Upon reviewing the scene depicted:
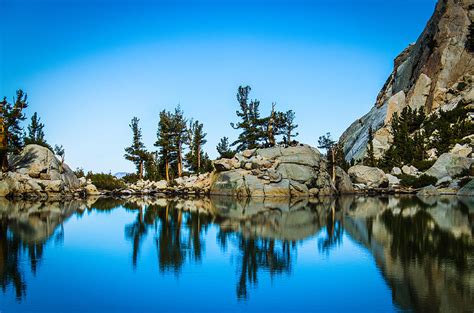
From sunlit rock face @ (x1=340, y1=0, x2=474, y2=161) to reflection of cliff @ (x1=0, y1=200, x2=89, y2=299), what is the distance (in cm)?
6707

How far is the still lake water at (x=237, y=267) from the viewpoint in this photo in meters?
9.12

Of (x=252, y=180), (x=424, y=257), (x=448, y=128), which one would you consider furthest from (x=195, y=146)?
(x=424, y=257)

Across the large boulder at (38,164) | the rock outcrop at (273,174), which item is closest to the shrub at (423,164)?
the rock outcrop at (273,174)

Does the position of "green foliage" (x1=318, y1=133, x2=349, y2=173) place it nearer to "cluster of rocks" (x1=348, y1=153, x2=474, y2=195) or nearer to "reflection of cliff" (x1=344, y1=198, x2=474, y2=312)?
"cluster of rocks" (x1=348, y1=153, x2=474, y2=195)

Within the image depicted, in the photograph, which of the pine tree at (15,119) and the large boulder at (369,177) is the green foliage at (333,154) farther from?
the pine tree at (15,119)

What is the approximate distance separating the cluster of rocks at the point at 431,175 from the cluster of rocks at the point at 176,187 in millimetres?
18957

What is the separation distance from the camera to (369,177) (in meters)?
61.5

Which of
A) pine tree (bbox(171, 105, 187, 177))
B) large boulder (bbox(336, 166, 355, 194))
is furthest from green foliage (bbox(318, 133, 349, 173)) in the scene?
pine tree (bbox(171, 105, 187, 177))

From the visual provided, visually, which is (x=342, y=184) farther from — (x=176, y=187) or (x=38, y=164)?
(x=38, y=164)

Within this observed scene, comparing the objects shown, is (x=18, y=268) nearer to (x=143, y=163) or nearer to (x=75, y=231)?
(x=75, y=231)

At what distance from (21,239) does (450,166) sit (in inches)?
1882

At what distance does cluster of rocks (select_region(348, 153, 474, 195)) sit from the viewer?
50.8 m

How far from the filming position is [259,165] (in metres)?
49.8

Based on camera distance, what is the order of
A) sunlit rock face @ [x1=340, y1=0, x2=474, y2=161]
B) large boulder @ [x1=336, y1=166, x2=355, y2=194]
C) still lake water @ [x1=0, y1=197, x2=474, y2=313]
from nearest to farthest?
still lake water @ [x1=0, y1=197, x2=474, y2=313], large boulder @ [x1=336, y1=166, x2=355, y2=194], sunlit rock face @ [x1=340, y1=0, x2=474, y2=161]
